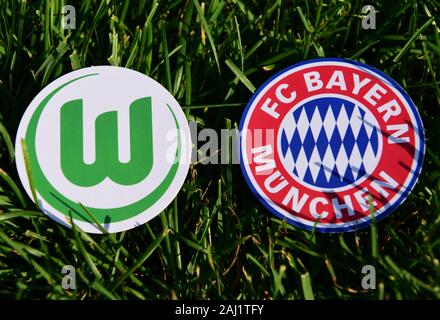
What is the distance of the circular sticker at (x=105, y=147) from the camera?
238 cm

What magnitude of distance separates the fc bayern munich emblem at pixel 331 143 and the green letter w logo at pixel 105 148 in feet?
1.25

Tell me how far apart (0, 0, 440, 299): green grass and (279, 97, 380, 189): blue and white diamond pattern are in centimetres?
20

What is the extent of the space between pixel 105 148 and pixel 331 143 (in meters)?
0.87

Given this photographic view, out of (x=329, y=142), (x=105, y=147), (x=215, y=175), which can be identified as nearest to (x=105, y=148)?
(x=105, y=147)

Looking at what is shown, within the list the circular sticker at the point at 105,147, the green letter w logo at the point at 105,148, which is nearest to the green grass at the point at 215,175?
the circular sticker at the point at 105,147

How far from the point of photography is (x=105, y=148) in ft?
7.93

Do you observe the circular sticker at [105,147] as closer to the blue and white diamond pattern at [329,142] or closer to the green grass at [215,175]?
the green grass at [215,175]

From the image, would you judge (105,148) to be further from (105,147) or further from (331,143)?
(331,143)

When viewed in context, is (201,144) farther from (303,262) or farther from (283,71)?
(303,262)

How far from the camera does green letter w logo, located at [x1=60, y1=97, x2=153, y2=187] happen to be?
94.9 inches

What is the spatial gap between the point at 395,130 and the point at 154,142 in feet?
3.07

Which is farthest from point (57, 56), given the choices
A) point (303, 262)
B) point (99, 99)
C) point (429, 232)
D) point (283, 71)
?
point (429, 232)

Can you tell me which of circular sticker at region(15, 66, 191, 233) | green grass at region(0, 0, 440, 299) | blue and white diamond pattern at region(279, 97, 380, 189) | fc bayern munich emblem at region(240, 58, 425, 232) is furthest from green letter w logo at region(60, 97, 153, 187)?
blue and white diamond pattern at region(279, 97, 380, 189)

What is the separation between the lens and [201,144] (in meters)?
2.48
